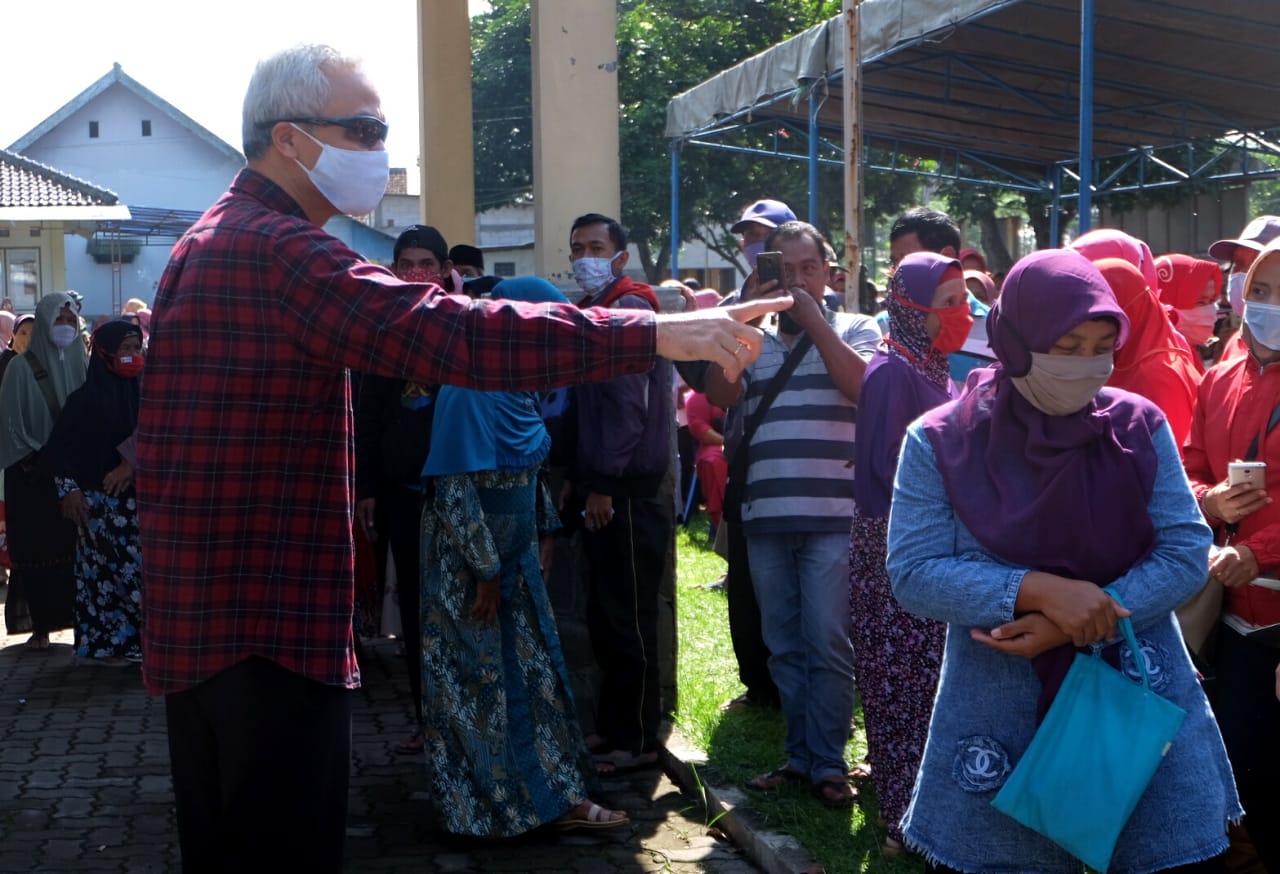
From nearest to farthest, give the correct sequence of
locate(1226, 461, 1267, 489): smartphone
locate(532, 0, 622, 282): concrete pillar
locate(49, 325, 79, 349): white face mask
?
locate(1226, 461, 1267, 489): smartphone, locate(532, 0, 622, 282): concrete pillar, locate(49, 325, 79, 349): white face mask

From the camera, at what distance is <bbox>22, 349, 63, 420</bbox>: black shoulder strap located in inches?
379

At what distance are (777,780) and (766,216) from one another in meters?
2.37

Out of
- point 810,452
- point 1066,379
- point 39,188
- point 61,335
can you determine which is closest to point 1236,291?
point 810,452

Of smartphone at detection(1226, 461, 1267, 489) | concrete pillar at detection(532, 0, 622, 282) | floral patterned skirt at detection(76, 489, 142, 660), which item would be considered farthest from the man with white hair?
floral patterned skirt at detection(76, 489, 142, 660)

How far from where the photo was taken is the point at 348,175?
2.89 m

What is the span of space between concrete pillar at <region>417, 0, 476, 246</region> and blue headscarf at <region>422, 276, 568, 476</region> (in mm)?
5695

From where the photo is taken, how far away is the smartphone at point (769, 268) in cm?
500

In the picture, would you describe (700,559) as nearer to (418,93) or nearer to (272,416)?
(418,93)

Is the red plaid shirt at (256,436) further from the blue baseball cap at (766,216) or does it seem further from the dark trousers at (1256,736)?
the blue baseball cap at (766,216)

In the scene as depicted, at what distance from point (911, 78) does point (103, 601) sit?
9.37 metres

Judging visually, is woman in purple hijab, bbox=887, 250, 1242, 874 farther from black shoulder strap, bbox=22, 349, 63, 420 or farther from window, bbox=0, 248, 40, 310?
window, bbox=0, 248, 40, 310

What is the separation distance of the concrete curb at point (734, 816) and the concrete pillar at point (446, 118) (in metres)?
5.43

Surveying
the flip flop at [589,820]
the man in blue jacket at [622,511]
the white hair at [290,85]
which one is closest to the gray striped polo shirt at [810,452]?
the man in blue jacket at [622,511]

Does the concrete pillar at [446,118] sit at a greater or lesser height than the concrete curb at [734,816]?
greater
